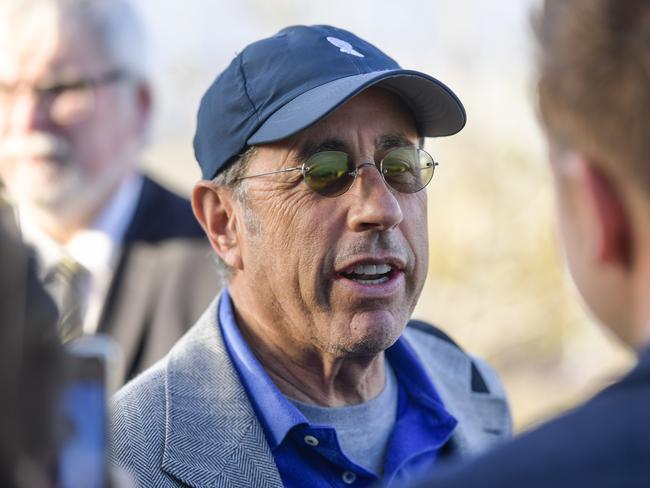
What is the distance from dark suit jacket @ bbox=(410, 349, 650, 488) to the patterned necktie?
618 millimetres

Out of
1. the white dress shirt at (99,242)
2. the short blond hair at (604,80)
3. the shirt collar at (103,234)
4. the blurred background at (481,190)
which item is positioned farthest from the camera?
the blurred background at (481,190)

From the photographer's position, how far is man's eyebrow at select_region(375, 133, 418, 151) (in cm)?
271

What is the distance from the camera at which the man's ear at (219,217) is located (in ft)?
9.27

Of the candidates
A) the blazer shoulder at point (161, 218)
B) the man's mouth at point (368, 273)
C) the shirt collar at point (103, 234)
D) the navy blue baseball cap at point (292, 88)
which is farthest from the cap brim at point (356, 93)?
the shirt collar at point (103, 234)

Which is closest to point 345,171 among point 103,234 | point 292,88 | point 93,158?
point 292,88

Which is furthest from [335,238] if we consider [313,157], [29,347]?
[29,347]

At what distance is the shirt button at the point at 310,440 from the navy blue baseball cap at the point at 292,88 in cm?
80

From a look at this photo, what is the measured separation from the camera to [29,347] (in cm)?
136

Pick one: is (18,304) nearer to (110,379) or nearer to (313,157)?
(110,379)

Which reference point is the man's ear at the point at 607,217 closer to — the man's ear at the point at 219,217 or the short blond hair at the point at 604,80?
the short blond hair at the point at 604,80

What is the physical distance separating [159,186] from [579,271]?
3.41 meters

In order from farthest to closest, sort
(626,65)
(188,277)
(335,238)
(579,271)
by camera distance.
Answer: (188,277)
(335,238)
(579,271)
(626,65)

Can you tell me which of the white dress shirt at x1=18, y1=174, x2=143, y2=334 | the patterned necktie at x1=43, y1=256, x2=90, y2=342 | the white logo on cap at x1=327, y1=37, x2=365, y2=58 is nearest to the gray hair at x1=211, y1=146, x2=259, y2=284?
the white logo on cap at x1=327, y1=37, x2=365, y2=58

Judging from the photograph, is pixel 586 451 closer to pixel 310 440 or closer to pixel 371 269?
pixel 310 440
